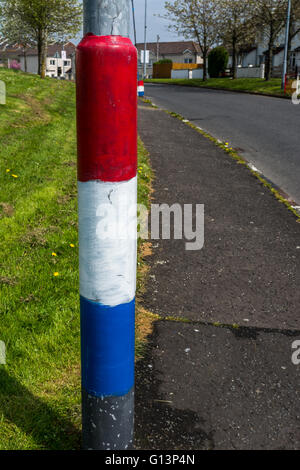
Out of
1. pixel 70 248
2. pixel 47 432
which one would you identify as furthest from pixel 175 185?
pixel 47 432

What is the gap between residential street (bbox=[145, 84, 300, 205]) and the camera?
8.51 metres

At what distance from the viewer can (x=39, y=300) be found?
11.7 feet

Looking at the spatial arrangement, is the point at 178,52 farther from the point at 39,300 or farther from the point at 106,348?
the point at 106,348

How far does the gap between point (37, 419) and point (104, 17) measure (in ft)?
6.36

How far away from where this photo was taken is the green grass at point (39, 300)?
245cm

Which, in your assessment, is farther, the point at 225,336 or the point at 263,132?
the point at 263,132

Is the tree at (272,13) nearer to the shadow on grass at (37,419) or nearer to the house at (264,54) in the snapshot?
the house at (264,54)

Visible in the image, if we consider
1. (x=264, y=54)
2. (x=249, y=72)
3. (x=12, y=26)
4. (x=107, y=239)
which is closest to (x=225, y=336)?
(x=107, y=239)

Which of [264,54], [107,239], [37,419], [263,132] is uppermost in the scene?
[264,54]

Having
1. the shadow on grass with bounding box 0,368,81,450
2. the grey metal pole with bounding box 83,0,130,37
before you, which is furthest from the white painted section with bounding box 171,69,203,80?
the grey metal pole with bounding box 83,0,130,37

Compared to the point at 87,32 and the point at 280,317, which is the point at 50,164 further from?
the point at 87,32

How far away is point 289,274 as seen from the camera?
4355mm

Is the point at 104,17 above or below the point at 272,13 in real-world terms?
below

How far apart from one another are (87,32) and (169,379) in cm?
199
